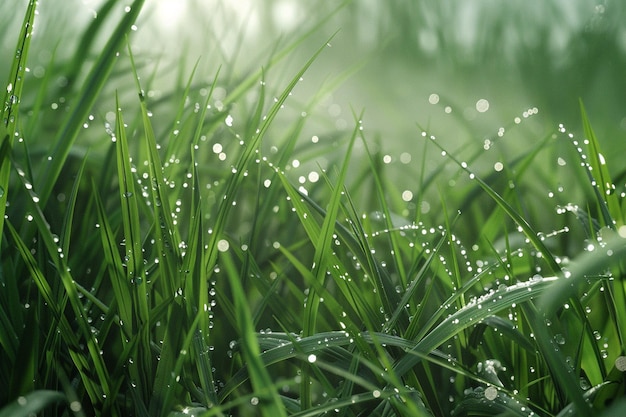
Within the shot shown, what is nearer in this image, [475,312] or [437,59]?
[475,312]

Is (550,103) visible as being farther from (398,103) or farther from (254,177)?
(254,177)

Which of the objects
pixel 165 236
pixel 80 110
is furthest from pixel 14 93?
pixel 165 236

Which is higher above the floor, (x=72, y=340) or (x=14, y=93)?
(x=14, y=93)

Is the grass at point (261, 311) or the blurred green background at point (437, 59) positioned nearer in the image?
the grass at point (261, 311)

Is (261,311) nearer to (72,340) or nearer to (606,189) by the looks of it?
(72,340)

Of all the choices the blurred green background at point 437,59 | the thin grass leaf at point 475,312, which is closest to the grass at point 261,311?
the thin grass leaf at point 475,312

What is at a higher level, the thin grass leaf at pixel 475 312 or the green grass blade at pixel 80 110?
the green grass blade at pixel 80 110

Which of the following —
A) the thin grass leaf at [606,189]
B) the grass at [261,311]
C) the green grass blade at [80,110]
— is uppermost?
the green grass blade at [80,110]

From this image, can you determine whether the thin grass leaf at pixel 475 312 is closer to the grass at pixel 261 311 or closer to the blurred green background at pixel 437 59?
the grass at pixel 261 311

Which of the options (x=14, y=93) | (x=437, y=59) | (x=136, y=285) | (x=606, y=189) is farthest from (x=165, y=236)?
(x=437, y=59)

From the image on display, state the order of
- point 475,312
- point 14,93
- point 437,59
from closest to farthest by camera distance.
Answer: point 475,312 → point 14,93 → point 437,59

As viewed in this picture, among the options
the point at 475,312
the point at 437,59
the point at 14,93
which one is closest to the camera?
the point at 475,312

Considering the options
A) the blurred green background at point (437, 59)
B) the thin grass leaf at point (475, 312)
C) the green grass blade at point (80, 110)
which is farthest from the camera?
the blurred green background at point (437, 59)
